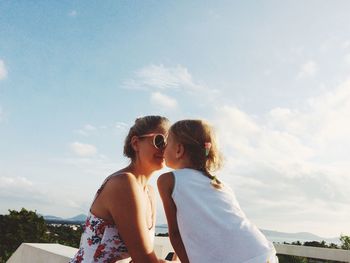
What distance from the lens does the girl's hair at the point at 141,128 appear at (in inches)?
103

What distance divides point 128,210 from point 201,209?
42 cm

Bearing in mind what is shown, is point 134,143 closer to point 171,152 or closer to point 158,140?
point 158,140

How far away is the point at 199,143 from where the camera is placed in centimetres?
244

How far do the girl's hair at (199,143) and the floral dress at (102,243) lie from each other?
0.52 m

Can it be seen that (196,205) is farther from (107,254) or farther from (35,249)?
(35,249)

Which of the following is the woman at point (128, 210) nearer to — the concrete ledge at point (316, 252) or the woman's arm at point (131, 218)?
the woman's arm at point (131, 218)

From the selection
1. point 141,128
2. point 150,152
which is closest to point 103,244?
point 150,152

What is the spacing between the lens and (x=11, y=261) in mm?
4746

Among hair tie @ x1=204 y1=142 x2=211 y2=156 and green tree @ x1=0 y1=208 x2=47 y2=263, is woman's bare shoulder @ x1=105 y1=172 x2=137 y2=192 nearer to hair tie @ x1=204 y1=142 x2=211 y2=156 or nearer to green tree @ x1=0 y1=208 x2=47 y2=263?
hair tie @ x1=204 y1=142 x2=211 y2=156

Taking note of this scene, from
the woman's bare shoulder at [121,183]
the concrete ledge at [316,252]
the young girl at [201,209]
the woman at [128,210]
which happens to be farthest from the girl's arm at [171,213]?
the concrete ledge at [316,252]

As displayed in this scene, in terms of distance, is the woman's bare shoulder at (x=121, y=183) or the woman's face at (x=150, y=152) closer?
the woman's bare shoulder at (x=121, y=183)

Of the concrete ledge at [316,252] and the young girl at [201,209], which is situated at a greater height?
the young girl at [201,209]

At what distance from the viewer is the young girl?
2154mm

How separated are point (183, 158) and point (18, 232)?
36.8m
